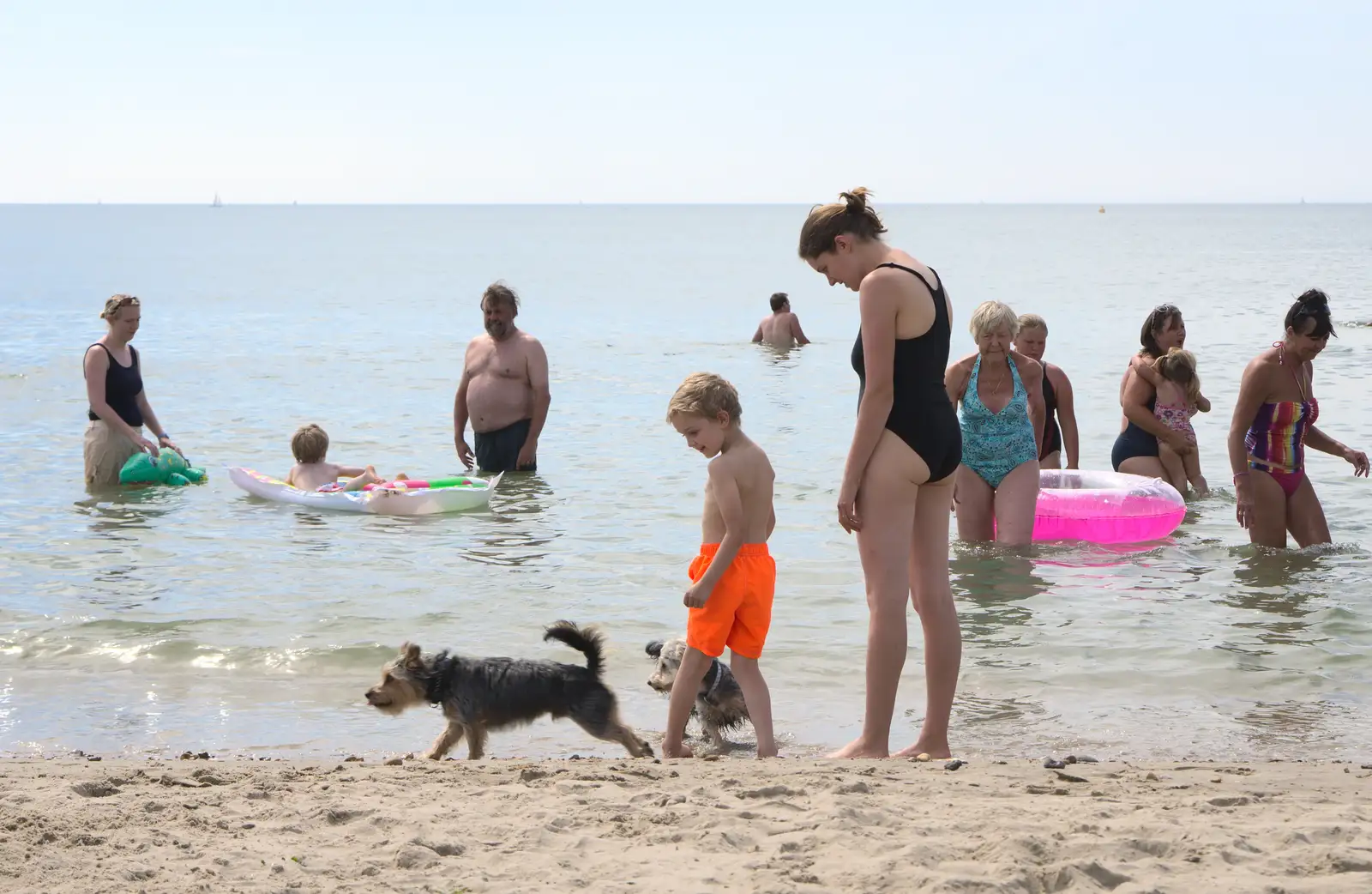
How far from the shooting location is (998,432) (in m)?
8.12

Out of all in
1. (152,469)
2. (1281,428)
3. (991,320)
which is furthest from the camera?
(152,469)

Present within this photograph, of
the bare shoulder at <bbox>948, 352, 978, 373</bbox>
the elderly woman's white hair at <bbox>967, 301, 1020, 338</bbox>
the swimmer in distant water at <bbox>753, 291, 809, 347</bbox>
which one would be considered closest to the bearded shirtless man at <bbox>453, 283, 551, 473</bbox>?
the bare shoulder at <bbox>948, 352, 978, 373</bbox>

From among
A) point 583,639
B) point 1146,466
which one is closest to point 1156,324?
point 1146,466

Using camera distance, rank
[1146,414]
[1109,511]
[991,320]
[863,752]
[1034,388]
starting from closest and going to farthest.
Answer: [863,752], [991,320], [1034,388], [1109,511], [1146,414]

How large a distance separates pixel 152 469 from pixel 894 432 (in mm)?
8712

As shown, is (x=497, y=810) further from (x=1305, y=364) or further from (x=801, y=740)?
(x=1305, y=364)

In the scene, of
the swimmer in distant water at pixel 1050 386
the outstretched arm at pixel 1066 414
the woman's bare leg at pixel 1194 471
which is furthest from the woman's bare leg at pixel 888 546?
the woman's bare leg at pixel 1194 471

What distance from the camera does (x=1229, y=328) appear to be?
32406mm

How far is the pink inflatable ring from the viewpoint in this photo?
9.33m

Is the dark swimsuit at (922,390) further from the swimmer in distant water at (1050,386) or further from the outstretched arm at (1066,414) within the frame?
the outstretched arm at (1066,414)

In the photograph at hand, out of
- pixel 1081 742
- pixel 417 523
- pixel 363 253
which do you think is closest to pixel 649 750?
pixel 1081 742

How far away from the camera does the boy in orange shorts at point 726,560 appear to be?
5.06 metres

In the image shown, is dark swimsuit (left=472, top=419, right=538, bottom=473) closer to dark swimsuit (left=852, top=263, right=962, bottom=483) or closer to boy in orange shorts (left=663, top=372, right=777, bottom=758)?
boy in orange shorts (left=663, top=372, right=777, bottom=758)

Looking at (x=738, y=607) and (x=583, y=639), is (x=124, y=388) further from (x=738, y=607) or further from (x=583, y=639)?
(x=738, y=607)
